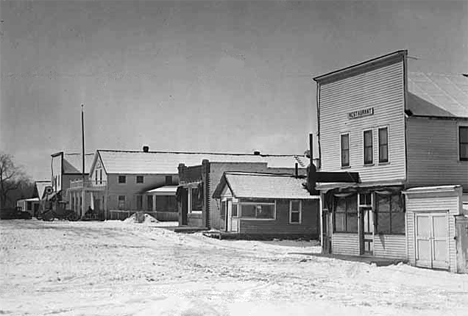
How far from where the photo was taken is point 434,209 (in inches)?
961

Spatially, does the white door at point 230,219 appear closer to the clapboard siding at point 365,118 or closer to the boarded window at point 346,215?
the clapboard siding at point 365,118

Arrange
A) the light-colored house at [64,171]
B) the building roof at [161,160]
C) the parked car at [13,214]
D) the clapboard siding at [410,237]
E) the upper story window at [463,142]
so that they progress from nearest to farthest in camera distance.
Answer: the clapboard siding at [410,237], the upper story window at [463,142], the parked car at [13,214], the building roof at [161,160], the light-colored house at [64,171]

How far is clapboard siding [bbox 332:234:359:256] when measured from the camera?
1147 inches

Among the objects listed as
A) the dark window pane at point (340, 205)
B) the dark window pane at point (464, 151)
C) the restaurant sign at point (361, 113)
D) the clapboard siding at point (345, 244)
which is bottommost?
the clapboard siding at point (345, 244)

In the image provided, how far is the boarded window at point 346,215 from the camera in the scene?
29.4 m

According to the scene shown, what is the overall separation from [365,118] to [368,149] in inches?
48.2

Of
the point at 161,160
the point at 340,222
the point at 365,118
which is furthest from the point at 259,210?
the point at 161,160

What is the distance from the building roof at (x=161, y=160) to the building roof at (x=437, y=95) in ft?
150

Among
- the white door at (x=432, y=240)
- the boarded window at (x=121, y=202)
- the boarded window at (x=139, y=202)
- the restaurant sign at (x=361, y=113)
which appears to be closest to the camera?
the white door at (x=432, y=240)

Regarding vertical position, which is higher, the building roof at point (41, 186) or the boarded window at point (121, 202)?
the building roof at point (41, 186)

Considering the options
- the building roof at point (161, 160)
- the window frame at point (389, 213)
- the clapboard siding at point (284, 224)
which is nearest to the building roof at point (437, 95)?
the window frame at point (389, 213)

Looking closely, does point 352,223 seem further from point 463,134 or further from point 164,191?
point 164,191

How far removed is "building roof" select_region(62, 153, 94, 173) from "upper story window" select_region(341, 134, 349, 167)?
233ft

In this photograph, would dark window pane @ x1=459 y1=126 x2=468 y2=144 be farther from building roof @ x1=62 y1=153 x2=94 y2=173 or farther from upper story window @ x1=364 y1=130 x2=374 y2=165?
building roof @ x1=62 y1=153 x2=94 y2=173
